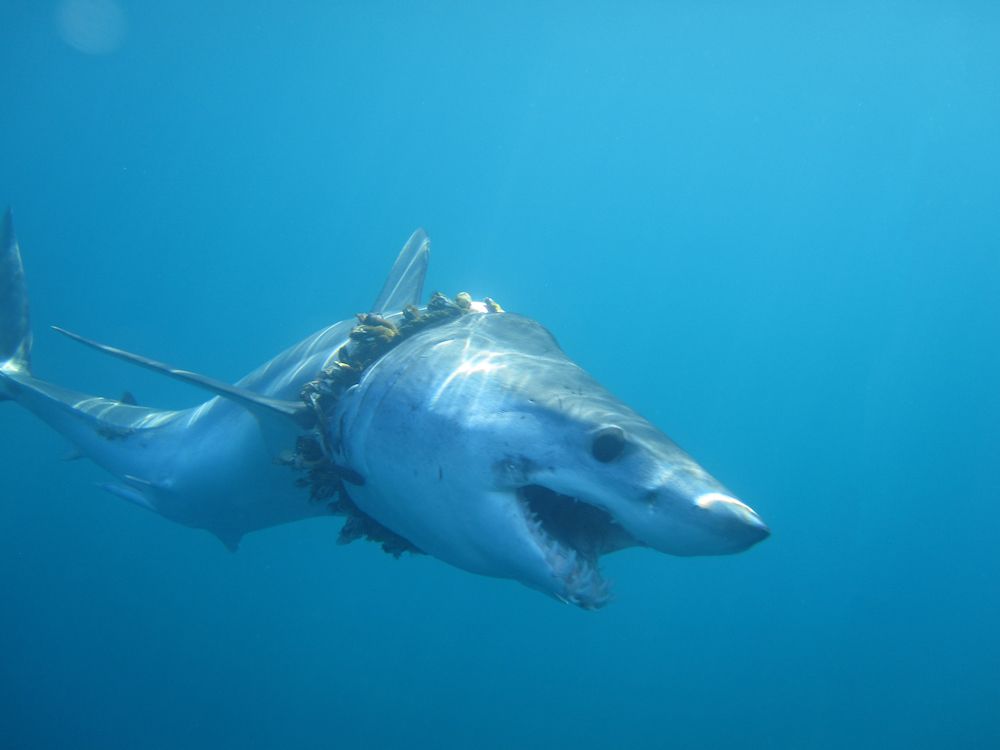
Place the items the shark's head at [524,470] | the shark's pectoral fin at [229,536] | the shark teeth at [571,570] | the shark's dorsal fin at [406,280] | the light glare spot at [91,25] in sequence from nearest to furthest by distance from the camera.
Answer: the shark's head at [524,470], the shark teeth at [571,570], the shark's dorsal fin at [406,280], the shark's pectoral fin at [229,536], the light glare spot at [91,25]

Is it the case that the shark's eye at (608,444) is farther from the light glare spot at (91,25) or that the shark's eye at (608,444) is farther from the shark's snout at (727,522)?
the light glare spot at (91,25)

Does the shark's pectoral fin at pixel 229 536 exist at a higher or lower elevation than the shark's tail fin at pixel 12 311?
lower

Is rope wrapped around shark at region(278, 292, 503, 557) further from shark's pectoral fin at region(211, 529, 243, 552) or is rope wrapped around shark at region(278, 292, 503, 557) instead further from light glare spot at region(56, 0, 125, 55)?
light glare spot at region(56, 0, 125, 55)

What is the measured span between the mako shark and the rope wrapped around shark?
0.04 ft

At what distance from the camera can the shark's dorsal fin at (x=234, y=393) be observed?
348 centimetres

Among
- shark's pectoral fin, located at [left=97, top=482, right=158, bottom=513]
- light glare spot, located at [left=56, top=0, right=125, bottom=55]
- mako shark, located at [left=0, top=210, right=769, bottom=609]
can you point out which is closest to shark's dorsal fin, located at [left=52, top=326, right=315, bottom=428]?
mako shark, located at [left=0, top=210, right=769, bottom=609]

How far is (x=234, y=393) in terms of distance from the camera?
346 cm

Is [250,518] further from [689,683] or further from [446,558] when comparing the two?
[689,683]

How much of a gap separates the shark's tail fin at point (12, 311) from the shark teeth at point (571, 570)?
7337 millimetres

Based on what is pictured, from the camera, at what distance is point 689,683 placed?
3938cm

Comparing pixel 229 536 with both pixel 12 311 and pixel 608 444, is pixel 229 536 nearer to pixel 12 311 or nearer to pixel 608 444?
pixel 12 311

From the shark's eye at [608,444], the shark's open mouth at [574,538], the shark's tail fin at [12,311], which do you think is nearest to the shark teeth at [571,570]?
the shark's open mouth at [574,538]

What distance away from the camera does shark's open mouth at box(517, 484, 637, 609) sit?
2209mm

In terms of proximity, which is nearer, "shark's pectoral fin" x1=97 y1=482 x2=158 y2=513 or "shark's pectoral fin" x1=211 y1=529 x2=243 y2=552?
"shark's pectoral fin" x1=97 y1=482 x2=158 y2=513
